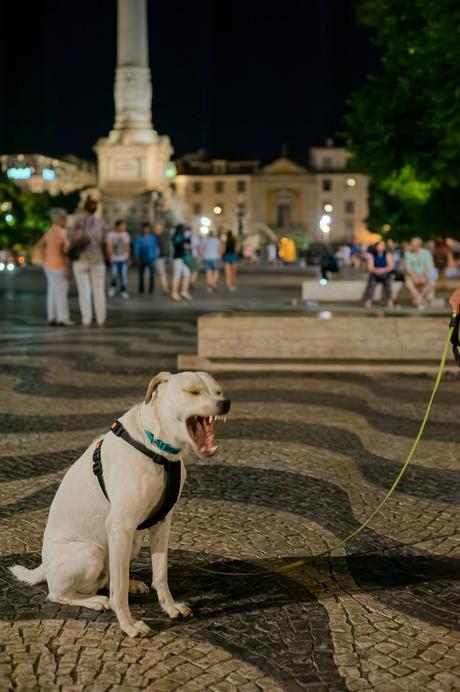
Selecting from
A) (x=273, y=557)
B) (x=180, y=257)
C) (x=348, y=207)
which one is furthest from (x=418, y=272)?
(x=348, y=207)

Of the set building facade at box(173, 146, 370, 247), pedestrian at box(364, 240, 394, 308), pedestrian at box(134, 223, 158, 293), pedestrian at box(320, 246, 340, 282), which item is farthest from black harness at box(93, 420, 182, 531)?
building facade at box(173, 146, 370, 247)

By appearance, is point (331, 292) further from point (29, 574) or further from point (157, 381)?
point (157, 381)

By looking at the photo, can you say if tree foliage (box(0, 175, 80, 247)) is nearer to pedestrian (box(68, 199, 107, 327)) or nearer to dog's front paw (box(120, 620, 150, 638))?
pedestrian (box(68, 199, 107, 327))

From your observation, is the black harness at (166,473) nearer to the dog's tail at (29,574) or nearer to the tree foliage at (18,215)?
the dog's tail at (29,574)

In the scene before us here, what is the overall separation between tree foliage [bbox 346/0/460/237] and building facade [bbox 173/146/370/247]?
10669 centimetres

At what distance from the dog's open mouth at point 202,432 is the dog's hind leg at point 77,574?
2.06ft

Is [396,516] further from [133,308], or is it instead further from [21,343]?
[133,308]

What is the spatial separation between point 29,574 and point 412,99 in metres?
15.4

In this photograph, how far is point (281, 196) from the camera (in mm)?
128250

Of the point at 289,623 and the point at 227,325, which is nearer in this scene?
the point at 289,623

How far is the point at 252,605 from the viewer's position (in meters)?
4.18

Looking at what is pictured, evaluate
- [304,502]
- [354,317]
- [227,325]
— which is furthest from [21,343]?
[304,502]

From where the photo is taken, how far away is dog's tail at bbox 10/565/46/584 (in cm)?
423

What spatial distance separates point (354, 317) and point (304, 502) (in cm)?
636
